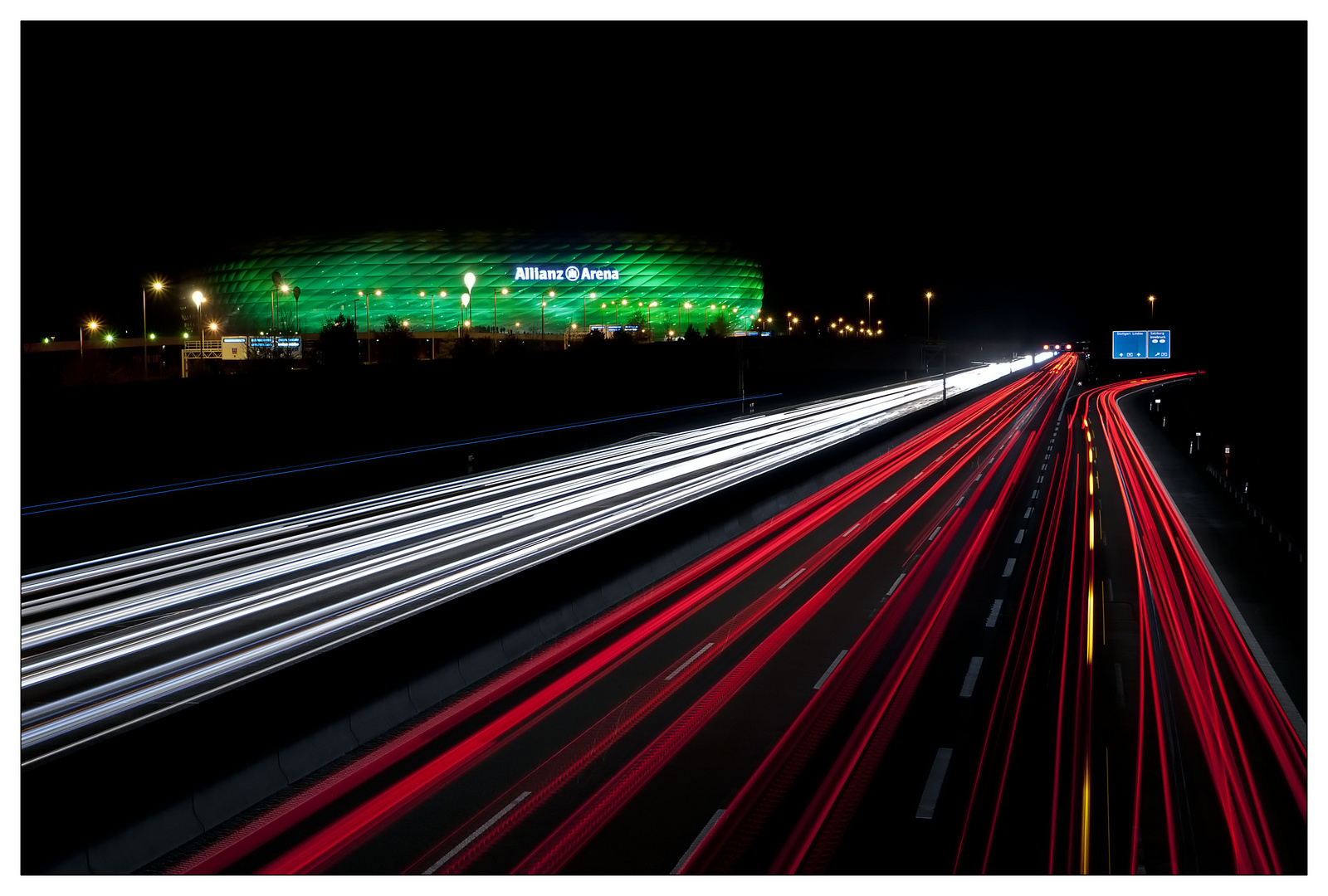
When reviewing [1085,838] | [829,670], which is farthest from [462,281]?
[1085,838]

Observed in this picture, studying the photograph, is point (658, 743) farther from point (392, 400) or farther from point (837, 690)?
point (392, 400)

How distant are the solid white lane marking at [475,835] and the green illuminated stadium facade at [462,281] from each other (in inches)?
4132

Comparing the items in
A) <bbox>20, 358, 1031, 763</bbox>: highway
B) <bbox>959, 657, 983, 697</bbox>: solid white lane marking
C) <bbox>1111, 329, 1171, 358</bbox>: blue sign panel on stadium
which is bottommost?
<bbox>959, 657, 983, 697</bbox>: solid white lane marking

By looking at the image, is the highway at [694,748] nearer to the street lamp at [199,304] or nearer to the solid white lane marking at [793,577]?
the solid white lane marking at [793,577]

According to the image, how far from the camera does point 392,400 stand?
4419 cm

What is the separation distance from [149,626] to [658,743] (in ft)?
26.1

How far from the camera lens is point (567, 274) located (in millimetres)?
120250

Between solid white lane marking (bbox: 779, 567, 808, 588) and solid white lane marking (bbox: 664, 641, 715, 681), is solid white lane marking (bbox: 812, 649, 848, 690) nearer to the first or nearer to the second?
solid white lane marking (bbox: 664, 641, 715, 681)

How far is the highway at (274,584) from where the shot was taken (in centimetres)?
1120

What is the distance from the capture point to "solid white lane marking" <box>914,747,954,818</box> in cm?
855

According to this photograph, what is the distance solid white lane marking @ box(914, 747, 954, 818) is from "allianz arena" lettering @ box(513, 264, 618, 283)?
370 feet

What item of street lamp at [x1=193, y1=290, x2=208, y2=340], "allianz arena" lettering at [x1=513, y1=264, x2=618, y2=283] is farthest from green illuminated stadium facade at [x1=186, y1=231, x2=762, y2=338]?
street lamp at [x1=193, y1=290, x2=208, y2=340]

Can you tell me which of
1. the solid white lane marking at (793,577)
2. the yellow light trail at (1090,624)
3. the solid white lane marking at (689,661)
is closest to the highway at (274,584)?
the solid white lane marking at (689,661)
